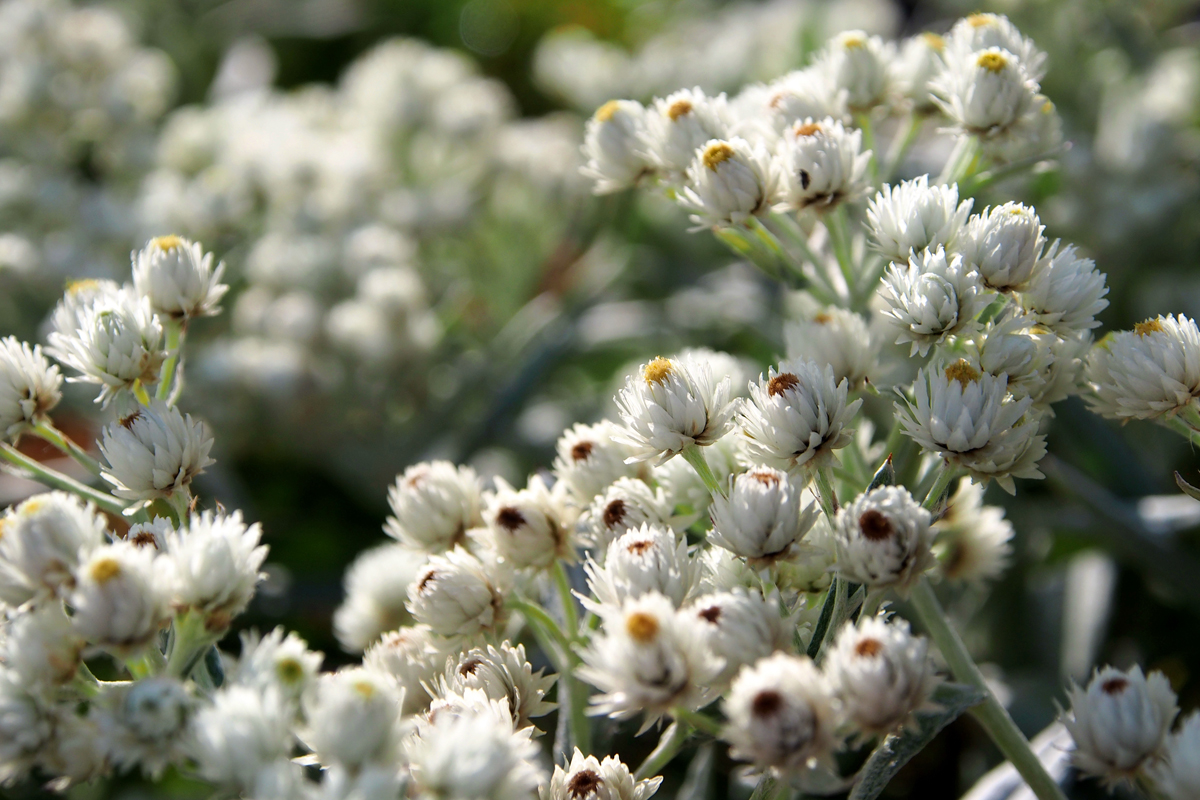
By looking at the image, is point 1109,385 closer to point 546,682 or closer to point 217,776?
point 546,682

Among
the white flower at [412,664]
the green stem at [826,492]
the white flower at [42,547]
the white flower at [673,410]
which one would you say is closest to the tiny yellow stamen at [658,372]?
the white flower at [673,410]

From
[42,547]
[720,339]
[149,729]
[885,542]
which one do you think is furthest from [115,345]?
[720,339]

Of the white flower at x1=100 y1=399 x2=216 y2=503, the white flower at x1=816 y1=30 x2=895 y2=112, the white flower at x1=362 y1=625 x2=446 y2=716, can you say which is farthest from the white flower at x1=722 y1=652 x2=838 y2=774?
the white flower at x1=816 y1=30 x2=895 y2=112

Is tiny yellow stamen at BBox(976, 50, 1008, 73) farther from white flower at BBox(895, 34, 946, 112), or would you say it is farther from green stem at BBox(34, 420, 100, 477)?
green stem at BBox(34, 420, 100, 477)

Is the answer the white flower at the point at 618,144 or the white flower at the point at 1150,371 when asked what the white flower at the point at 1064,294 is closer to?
the white flower at the point at 1150,371

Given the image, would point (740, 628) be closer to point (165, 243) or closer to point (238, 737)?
point (238, 737)
